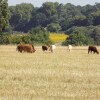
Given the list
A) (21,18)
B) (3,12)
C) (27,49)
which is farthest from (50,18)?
(27,49)

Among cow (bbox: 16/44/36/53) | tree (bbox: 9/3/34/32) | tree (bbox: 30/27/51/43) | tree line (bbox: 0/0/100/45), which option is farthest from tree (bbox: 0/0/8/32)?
tree (bbox: 9/3/34/32)

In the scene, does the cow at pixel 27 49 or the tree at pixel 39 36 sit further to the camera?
the tree at pixel 39 36

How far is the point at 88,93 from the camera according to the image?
14547mm

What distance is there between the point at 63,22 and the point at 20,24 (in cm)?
2899

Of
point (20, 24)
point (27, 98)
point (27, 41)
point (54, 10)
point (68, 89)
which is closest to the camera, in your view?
point (27, 98)

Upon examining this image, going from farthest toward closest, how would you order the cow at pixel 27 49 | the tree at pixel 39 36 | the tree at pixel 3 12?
1. the tree at pixel 39 36
2. the tree at pixel 3 12
3. the cow at pixel 27 49

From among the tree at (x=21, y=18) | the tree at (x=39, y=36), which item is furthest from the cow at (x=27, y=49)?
the tree at (x=21, y=18)

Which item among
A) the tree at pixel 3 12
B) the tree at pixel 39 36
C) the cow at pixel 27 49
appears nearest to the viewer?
the cow at pixel 27 49

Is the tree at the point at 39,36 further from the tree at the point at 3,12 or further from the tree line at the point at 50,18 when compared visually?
the tree line at the point at 50,18

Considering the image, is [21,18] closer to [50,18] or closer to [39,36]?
[50,18]

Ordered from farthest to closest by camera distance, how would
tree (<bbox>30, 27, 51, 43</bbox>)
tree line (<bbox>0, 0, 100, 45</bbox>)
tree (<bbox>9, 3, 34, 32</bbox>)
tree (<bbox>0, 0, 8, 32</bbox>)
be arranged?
tree (<bbox>9, 3, 34, 32</bbox>) → tree line (<bbox>0, 0, 100, 45</bbox>) → tree (<bbox>30, 27, 51, 43</bbox>) → tree (<bbox>0, 0, 8, 32</bbox>)

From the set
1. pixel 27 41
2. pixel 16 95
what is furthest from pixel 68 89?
pixel 27 41

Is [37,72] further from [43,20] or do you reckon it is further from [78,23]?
[43,20]

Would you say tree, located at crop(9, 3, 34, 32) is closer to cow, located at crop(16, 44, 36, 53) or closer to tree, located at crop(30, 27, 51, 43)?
tree, located at crop(30, 27, 51, 43)
